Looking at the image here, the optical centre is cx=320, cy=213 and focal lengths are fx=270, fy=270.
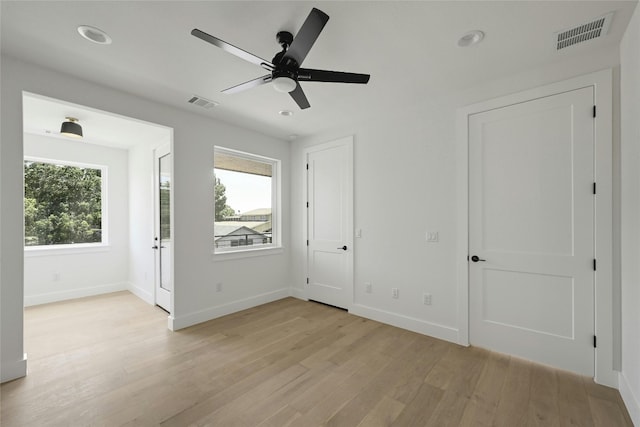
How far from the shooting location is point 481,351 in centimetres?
274

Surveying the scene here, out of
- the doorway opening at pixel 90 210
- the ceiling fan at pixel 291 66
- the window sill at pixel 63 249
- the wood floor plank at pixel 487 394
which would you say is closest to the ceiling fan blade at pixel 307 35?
the ceiling fan at pixel 291 66

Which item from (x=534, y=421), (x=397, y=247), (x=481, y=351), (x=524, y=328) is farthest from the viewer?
(x=397, y=247)

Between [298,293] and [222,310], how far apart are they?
4.28 feet

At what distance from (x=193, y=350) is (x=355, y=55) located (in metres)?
3.22

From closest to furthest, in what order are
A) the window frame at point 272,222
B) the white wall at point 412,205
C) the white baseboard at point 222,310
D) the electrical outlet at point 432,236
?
the white wall at point 412,205, the electrical outlet at point 432,236, the white baseboard at point 222,310, the window frame at point 272,222

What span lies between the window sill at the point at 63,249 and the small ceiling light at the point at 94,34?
3.94 meters

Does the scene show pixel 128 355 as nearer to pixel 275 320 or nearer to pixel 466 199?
pixel 275 320

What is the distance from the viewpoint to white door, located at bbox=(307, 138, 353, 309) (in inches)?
155

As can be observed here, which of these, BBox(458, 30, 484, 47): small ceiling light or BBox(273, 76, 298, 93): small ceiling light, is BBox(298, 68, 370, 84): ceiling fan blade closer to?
BBox(273, 76, 298, 93): small ceiling light

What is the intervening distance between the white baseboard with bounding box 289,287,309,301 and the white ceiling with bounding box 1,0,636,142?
304cm

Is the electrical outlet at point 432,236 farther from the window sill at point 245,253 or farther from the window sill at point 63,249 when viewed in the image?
the window sill at point 63,249

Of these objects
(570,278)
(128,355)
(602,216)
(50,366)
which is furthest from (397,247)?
(50,366)

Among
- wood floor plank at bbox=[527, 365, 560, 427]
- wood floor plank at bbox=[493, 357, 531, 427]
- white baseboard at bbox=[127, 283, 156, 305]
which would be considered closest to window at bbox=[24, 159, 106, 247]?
white baseboard at bbox=[127, 283, 156, 305]

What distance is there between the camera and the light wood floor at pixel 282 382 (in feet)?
6.11
